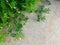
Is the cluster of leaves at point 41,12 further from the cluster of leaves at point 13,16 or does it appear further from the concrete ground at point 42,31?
the cluster of leaves at point 13,16

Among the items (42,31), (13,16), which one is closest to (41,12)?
(42,31)

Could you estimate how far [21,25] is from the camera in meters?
1.63

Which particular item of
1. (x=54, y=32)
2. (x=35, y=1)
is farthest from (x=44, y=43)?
(x=35, y=1)

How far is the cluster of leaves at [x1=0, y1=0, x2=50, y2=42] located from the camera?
151cm

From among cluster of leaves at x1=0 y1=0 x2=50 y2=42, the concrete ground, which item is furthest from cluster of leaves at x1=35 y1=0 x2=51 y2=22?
cluster of leaves at x1=0 y1=0 x2=50 y2=42

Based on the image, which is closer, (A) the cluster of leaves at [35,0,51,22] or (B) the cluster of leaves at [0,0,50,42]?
(B) the cluster of leaves at [0,0,50,42]

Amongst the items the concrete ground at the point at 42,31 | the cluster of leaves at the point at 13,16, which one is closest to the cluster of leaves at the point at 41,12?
the concrete ground at the point at 42,31

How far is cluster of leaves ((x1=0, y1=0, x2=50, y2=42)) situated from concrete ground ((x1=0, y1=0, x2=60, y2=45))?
9cm

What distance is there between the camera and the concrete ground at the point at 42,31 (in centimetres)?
173

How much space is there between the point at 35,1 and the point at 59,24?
0.39 meters

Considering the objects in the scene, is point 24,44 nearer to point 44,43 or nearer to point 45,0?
point 44,43

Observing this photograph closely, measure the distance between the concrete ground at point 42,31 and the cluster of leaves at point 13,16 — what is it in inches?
3.6

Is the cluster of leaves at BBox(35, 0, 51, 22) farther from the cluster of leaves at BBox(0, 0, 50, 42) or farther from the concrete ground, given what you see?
the cluster of leaves at BBox(0, 0, 50, 42)

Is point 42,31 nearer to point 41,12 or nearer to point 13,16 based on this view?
point 41,12
